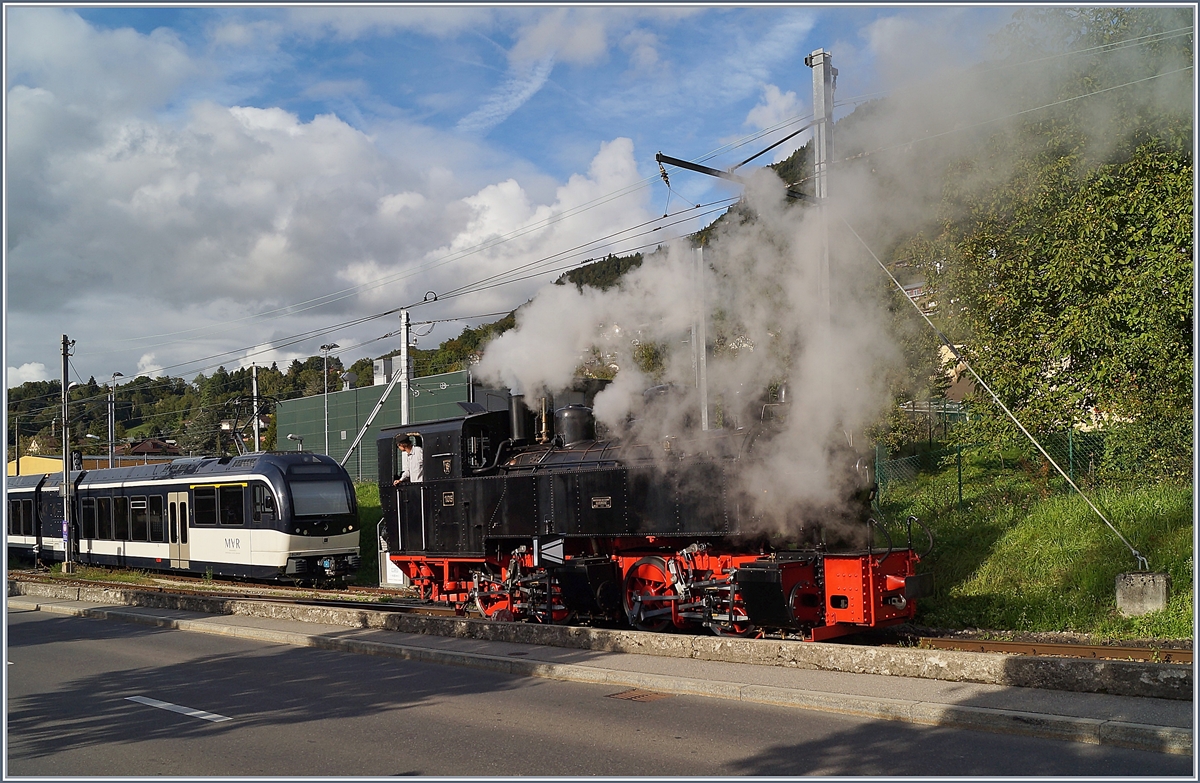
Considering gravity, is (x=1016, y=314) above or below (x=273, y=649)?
above

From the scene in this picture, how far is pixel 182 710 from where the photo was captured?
8.35 m

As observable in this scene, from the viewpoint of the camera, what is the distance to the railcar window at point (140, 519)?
79.3 ft

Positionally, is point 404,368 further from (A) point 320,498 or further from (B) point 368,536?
(B) point 368,536

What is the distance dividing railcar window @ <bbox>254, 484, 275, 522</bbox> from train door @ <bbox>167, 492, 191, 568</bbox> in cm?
340

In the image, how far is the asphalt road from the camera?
6004 millimetres

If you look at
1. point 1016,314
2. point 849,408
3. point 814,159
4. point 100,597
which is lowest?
point 100,597

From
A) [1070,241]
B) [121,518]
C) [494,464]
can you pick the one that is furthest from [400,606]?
[121,518]

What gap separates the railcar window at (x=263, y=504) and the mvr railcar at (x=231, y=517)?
0.02 meters

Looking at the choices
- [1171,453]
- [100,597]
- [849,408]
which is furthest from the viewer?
[100,597]

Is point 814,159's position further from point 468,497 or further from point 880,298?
point 468,497

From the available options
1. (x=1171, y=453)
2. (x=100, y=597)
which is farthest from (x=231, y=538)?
(x=1171, y=453)

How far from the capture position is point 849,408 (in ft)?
34.3

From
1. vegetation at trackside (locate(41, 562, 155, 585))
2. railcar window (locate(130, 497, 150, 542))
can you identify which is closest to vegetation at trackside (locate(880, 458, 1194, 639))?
railcar window (locate(130, 497, 150, 542))

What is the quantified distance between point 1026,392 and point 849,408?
567 centimetres
